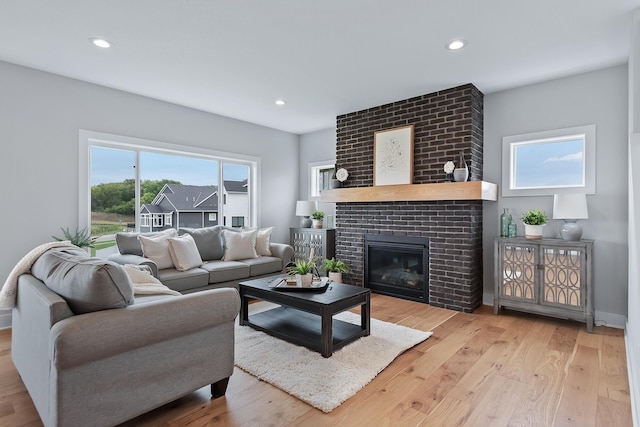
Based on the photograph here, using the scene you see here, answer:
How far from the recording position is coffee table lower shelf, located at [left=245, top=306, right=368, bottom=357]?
277 cm

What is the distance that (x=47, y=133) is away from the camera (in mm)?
3551

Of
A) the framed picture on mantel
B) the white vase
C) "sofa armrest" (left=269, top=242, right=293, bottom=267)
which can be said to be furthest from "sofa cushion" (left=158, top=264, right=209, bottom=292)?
the framed picture on mantel

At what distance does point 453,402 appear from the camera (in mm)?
2072

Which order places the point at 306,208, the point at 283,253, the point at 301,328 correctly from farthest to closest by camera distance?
the point at 306,208, the point at 283,253, the point at 301,328

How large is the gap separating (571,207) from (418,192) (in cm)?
150

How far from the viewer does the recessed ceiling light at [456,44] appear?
9.37ft

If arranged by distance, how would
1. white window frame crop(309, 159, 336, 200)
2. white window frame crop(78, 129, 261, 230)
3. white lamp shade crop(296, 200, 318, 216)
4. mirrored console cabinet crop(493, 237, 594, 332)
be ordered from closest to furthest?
mirrored console cabinet crop(493, 237, 594, 332) < white window frame crop(78, 129, 261, 230) < white lamp shade crop(296, 200, 318, 216) < white window frame crop(309, 159, 336, 200)

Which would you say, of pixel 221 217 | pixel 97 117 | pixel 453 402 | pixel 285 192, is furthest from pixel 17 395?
pixel 285 192

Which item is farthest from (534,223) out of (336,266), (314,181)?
(314,181)

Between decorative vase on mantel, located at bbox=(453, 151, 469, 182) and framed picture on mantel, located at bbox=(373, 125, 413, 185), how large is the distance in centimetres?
59

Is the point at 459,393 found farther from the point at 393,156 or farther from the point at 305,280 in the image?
A: the point at 393,156

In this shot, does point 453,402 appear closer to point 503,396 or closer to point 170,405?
point 503,396

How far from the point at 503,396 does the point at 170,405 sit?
2036 mm

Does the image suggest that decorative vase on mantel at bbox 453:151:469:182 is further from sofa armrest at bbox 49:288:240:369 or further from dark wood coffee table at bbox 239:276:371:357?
sofa armrest at bbox 49:288:240:369
